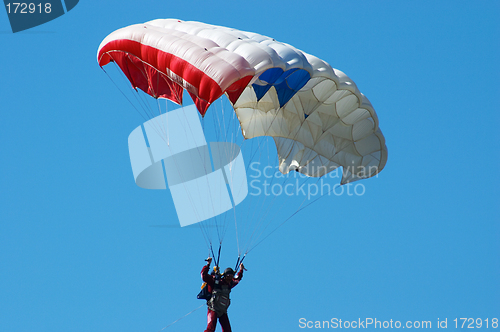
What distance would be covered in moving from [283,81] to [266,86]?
439 millimetres

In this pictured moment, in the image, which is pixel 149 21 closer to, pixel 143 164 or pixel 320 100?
pixel 320 100

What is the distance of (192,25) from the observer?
16094mm

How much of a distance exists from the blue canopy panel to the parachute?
22 mm

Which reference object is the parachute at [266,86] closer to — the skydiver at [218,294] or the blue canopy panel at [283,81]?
the blue canopy panel at [283,81]

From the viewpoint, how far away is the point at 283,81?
15859 millimetres

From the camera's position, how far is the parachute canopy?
1455 cm

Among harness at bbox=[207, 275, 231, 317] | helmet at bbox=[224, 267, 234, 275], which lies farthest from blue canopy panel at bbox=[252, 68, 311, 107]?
harness at bbox=[207, 275, 231, 317]

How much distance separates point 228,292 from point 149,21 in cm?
647

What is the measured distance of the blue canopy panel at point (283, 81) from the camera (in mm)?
15156

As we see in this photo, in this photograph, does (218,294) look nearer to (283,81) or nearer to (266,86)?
(266,86)

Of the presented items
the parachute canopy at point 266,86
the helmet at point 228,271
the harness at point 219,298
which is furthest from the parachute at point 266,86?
the harness at point 219,298

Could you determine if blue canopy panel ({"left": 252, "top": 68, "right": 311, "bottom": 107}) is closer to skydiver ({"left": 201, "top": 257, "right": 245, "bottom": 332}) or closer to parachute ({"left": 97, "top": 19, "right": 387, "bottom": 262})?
parachute ({"left": 97, "top": 19, "right": 387, "bottom": 262})

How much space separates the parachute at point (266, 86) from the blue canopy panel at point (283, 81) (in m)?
0.02

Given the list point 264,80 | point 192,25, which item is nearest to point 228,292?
point 264,80
